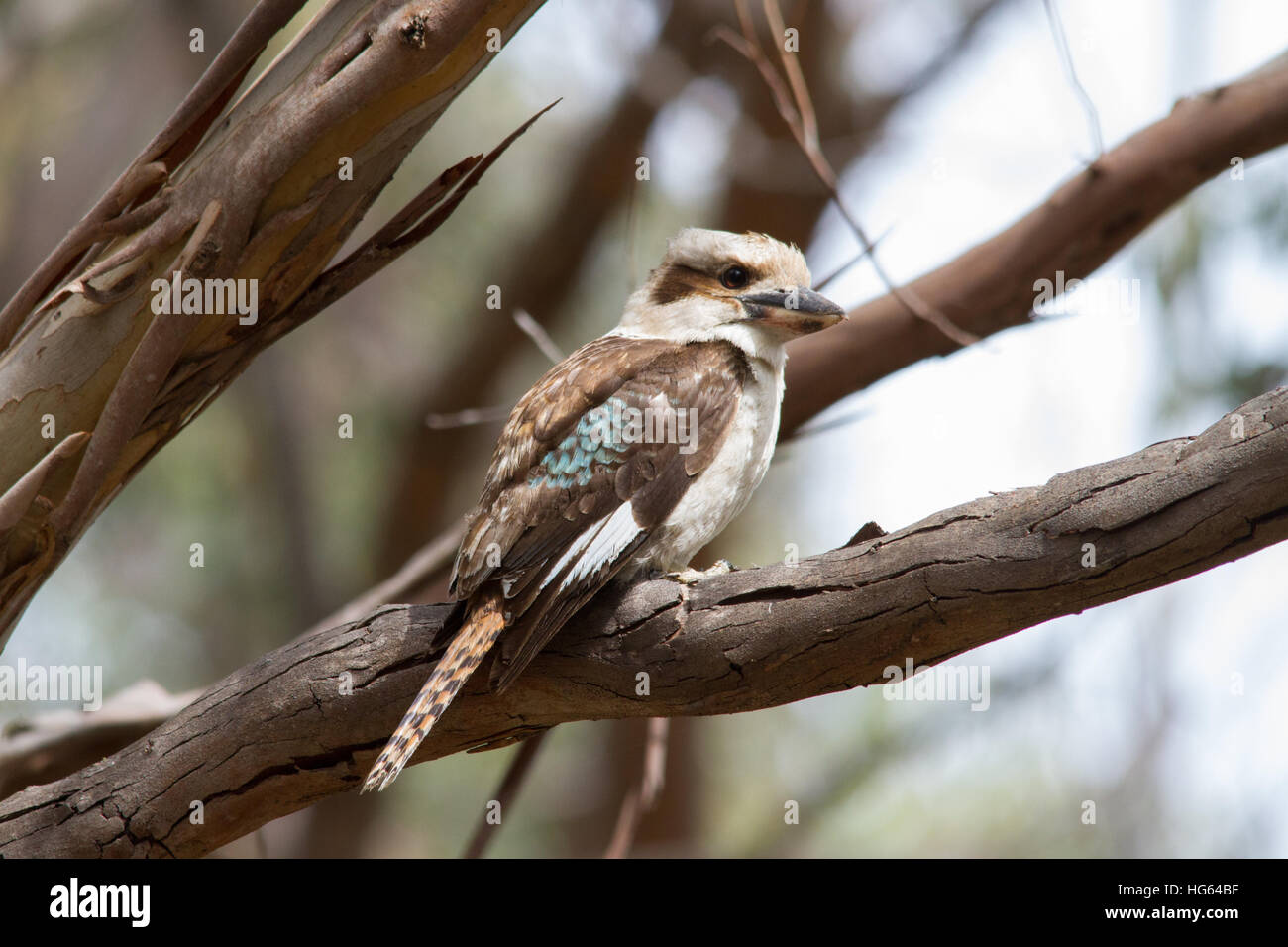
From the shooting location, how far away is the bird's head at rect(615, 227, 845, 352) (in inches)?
119

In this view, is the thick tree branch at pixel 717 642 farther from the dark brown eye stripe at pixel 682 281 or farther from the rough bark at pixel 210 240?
the dark brown eye stripe at pixel 682 281

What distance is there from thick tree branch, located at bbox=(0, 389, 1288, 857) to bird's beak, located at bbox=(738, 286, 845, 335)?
961 millimetres

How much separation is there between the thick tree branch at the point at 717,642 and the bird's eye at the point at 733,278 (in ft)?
3.67

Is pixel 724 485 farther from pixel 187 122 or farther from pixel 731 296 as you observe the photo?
pixel 187 122

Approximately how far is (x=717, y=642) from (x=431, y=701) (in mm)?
572

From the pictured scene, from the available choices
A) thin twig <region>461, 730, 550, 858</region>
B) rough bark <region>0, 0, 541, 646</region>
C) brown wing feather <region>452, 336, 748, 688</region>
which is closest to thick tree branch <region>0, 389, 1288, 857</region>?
brown wing feather <region>452, 336, 748, 688</region>

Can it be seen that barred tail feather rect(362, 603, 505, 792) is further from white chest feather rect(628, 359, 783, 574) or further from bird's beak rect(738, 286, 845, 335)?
bird's beak rect(738, 286, 845, 335)

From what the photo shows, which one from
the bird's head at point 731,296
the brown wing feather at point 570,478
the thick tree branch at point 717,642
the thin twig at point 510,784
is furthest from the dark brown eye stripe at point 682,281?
the thin twig at point 510,784

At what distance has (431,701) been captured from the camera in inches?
88.5

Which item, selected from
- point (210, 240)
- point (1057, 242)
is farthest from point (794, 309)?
point (210, 240)

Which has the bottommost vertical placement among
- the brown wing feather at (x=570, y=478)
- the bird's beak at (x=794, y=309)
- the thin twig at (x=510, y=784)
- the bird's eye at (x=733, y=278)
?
the thin twig at (x=510, y=784)

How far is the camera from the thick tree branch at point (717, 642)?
6.17 feet
